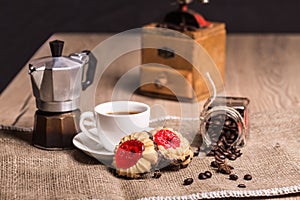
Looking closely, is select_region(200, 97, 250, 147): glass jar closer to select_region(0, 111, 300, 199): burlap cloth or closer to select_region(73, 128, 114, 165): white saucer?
select_region(0, 111, 300, 199): burlap cloth

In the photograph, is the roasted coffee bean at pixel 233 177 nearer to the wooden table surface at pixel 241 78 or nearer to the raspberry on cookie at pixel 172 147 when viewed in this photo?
the raspberry on cookie at pixel 172 147

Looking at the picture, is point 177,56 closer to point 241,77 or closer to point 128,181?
point 241,77

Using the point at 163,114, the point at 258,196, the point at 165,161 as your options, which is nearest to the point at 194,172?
the point at 165,161

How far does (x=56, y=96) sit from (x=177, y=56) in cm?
63

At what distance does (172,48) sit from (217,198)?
903 mm

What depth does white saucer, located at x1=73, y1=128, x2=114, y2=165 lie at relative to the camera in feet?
5.47

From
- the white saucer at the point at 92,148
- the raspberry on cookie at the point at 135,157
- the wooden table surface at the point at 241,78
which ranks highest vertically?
the raspberry on cookie at the point at 135,157

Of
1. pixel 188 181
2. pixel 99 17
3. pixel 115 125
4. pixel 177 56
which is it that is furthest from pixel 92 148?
pixel 99 17

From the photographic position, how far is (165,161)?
159 centimetres

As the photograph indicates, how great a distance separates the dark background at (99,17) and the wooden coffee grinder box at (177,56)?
1.47 m

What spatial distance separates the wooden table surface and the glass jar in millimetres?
365

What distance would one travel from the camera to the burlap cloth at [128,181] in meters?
1.46

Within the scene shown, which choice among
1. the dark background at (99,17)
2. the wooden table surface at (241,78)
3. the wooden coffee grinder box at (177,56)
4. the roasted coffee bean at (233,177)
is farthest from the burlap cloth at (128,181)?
the dark background at (99,17)

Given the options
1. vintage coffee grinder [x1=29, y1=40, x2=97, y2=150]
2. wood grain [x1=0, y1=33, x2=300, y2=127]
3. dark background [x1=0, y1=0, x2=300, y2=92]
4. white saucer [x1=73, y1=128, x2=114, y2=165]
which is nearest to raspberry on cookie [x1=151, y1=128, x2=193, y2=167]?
white saucer [x1=73, y1=128, x2=114, y2=165]
